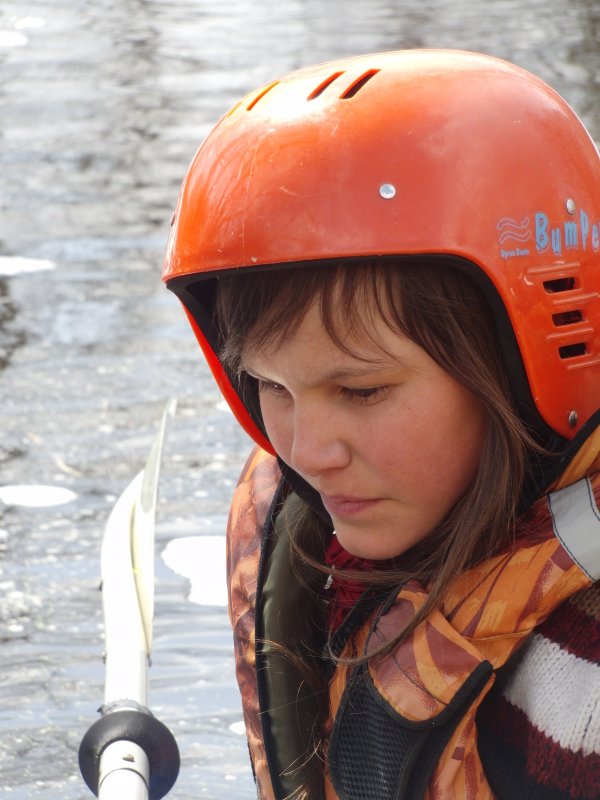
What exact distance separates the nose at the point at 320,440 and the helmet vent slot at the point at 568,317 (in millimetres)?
292

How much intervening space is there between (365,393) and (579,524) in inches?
10.6

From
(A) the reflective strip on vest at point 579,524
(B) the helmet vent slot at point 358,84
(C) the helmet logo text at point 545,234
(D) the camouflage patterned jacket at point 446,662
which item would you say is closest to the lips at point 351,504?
(D) the camouflage patterned jacket at point 446,662

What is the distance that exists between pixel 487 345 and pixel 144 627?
101 centimetres

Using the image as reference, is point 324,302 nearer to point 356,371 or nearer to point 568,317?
point 356,371

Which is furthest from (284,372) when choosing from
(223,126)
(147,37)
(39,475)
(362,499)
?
(147,37)

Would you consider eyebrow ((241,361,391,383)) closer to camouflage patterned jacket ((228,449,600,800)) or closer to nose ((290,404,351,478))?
nose ((290,404,351,478))

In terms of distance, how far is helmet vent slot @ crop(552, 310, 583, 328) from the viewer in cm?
161

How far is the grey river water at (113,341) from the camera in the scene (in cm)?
252

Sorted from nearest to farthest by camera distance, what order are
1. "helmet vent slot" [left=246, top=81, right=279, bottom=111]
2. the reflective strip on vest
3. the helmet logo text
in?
the reflective strip on vest, the helmet logo text, "helmet vent slot" [left=246, top=81, right=279, bottom=111]

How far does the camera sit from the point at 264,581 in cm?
182

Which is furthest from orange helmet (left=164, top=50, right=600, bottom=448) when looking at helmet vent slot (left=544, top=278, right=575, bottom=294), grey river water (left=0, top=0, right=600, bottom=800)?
grey river water (left=0, top=0, right=600, bottom=800)

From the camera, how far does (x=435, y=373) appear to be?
1.51 meters

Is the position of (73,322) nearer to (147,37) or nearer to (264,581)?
(264,581)

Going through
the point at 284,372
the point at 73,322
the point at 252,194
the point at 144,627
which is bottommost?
the point at 73,322
